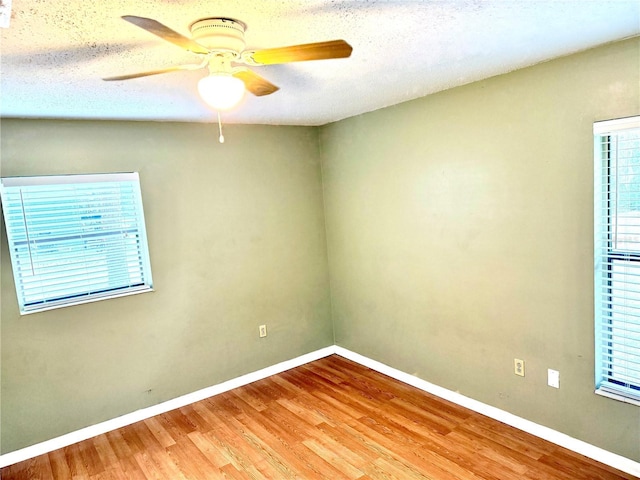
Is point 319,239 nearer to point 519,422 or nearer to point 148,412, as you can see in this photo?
point 148,412

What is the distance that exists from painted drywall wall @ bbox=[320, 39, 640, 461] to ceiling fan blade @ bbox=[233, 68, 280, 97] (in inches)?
62.0

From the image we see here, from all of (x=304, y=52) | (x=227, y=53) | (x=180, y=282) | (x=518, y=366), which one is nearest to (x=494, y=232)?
(x=518, y=366)

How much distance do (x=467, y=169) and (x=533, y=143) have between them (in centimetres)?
47

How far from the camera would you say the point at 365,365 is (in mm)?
3973

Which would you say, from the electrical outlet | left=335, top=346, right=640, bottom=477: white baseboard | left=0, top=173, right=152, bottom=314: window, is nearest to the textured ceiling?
left=0, top=173, right=152, bottom=314: window

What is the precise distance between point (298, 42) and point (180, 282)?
7.50ft

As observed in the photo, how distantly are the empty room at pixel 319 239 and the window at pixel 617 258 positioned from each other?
0.01 m

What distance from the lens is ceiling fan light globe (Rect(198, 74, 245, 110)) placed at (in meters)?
1.50

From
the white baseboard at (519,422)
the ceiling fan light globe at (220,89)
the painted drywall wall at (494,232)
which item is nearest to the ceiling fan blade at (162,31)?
the ceiling fan light globe at (220,89)

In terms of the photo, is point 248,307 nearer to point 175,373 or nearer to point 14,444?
point 175,373

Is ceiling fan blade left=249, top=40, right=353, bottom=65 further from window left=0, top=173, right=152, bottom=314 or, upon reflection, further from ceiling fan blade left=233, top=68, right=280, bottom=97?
window left=0, top=173, right=152, bottom=314

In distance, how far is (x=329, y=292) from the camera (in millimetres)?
4301

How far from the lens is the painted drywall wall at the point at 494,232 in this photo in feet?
7.60

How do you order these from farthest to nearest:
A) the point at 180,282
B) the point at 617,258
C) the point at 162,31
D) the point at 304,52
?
the point at 180,282 < the point at 617,258 < the point at 304,52 < the point at 162,31
